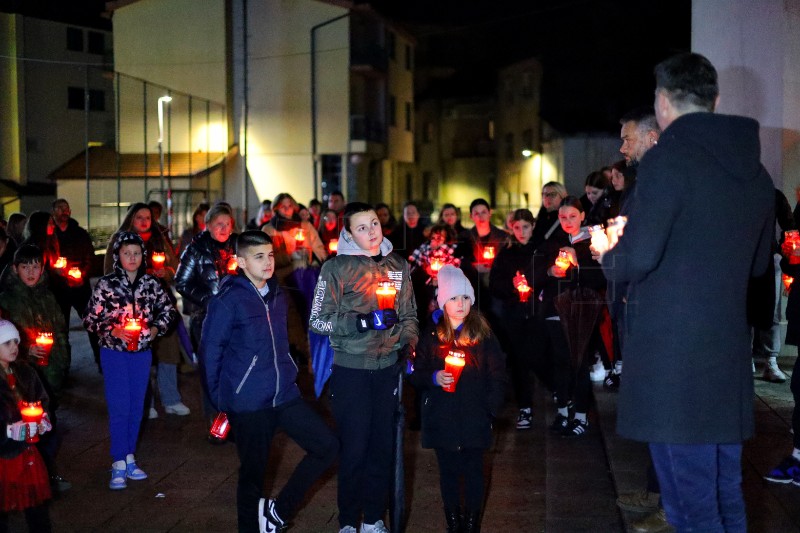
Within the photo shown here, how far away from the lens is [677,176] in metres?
3.36

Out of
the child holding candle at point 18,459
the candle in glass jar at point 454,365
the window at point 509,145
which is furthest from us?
the window at point 509,145

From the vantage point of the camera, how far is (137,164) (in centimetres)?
3725

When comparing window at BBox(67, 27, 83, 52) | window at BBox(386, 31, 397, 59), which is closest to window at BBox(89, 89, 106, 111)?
window at BBox(67, 27, 83, 52)

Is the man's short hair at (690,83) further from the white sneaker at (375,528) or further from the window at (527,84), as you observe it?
the window at (527,84)

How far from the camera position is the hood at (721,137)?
11.1 ft

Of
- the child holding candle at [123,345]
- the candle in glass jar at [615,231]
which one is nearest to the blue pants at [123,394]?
the child holding candle at [123,345]

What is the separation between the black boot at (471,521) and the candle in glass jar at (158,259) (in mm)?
5669

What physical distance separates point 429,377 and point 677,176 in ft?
9.76

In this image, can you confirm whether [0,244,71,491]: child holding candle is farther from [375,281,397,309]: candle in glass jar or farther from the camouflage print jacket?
[375,281,397,309]: candle in glass jar

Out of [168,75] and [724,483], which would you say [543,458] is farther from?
[168,75]

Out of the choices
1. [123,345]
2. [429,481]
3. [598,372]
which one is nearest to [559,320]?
[429,481]

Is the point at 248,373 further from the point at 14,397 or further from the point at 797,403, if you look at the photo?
the point at 797,403

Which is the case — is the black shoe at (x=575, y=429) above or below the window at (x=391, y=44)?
below

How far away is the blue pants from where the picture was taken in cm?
746
